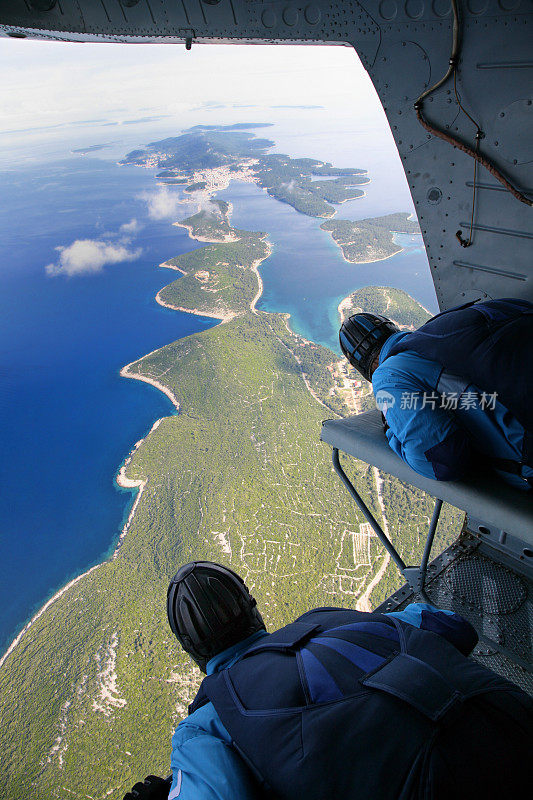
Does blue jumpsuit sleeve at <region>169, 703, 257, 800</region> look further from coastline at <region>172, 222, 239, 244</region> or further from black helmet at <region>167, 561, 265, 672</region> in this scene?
coastline at <region>172, 222, 239, 244</region>

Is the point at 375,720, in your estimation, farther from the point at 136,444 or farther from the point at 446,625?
the point at 136,444

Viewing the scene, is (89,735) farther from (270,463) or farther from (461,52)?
(461,52)

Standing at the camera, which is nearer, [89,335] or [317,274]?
[89,335]

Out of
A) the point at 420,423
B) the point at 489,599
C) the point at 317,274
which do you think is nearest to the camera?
the point at 420,423

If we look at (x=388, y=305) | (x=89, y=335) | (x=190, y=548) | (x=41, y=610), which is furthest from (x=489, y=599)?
(x=89, y=335)

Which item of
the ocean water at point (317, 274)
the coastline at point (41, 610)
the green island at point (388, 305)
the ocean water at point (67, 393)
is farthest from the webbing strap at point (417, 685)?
the ocean water at point (317, 274)

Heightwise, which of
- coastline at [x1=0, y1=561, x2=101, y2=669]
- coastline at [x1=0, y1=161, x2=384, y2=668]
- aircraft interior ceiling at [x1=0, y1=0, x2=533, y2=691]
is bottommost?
coastline at [x1=0, y1=561, x2=101, y2=669]

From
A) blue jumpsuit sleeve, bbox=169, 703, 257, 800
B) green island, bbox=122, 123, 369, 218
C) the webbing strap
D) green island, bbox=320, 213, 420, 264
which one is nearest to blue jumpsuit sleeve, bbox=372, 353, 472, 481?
the webbing strap
